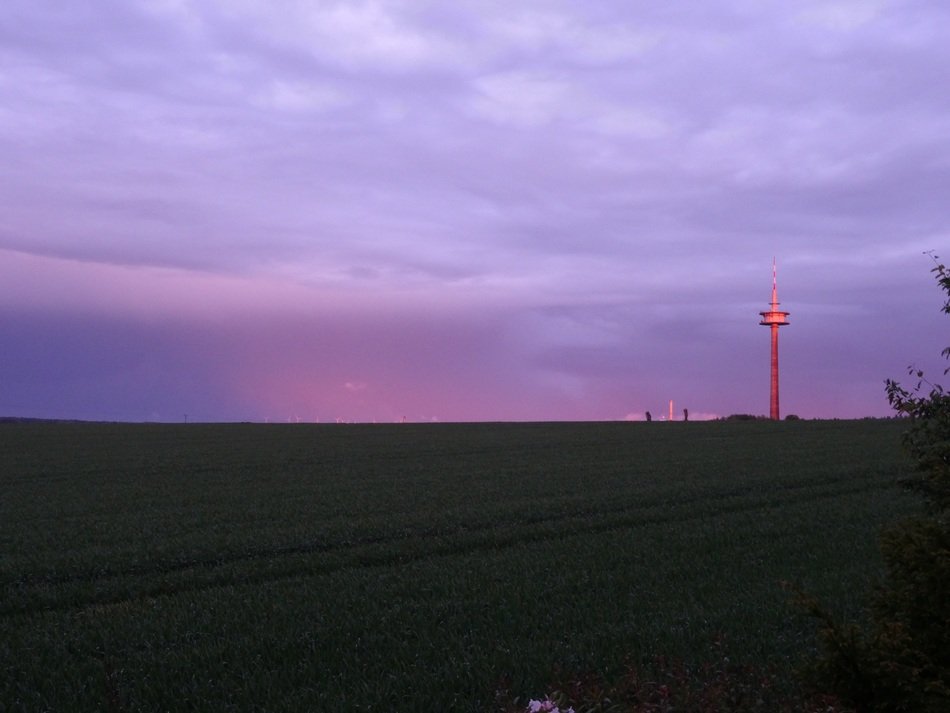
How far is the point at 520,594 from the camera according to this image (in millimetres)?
10625

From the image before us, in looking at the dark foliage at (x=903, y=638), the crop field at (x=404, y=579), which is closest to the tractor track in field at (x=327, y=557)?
the crop field at (x=404, y=579)

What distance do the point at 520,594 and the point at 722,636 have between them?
3.02 m

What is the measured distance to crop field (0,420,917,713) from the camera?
769 cm

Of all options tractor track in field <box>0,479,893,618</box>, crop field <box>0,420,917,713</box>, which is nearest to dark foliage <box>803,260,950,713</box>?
crop field <box>0,420,917,713</box>

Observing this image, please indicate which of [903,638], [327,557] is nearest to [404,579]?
[327,557]

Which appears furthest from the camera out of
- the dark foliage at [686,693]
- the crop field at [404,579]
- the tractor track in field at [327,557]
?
the tractor track in field at [327,557]

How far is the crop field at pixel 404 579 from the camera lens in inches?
303

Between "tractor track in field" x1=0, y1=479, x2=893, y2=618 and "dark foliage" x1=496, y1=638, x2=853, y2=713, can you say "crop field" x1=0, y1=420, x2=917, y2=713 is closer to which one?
"tractor track in field" x1=0, y1=479, x2=893, y2=618

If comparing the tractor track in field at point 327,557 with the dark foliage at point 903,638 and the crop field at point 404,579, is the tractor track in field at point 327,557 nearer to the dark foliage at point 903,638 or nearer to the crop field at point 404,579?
the crop field at point 404,579

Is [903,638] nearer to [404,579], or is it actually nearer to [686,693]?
[686,693]

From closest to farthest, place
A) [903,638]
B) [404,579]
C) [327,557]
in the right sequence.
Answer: [903,638], [404,579], [327,557]

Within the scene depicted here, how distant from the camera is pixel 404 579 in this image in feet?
38.7

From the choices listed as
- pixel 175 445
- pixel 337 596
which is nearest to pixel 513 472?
pixel 337 596

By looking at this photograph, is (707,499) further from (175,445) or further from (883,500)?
(175,445)
